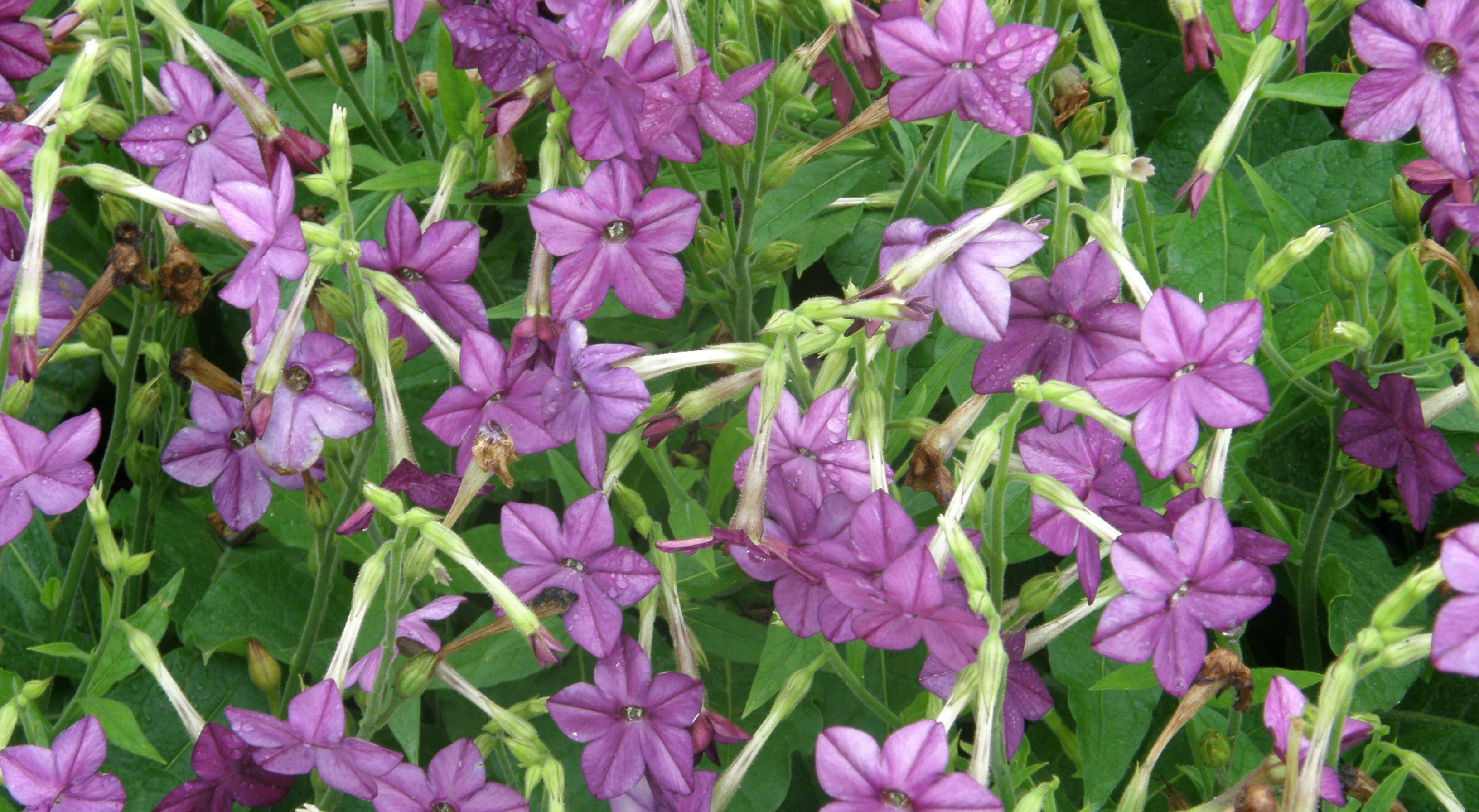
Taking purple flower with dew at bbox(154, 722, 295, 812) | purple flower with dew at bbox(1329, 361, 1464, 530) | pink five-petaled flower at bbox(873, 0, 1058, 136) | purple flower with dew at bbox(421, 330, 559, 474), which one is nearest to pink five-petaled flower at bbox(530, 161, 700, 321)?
purple flower with dew at bbox(421, 330, 559, 474)

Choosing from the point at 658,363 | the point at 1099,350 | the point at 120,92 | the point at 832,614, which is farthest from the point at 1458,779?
the point at 120,92

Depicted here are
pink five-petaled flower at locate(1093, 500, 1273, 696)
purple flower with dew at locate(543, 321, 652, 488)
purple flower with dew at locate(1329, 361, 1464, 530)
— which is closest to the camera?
pink five-petaled flower at locate(1093, 500, 1273, 696)

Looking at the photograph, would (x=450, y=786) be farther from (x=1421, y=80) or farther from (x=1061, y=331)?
(x=1421, y=80)

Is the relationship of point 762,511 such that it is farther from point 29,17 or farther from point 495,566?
point 29,17

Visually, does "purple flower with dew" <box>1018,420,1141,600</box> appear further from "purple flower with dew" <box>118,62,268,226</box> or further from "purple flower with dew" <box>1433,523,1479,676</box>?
"purple flower with dew" <box>118,62,268,226</box>

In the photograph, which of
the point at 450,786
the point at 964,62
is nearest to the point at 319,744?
the point at 450,786

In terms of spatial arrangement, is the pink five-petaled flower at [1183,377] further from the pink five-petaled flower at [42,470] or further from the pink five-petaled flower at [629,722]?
the pink five-petaled flower at [42,470]

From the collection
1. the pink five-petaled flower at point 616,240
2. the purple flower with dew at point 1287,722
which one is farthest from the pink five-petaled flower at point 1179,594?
the pink five-petaled flower at point 616,240

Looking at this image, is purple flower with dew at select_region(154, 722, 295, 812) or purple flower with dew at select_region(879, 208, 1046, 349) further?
purple flower with dew at select_region(154, 722, 295, 812)
